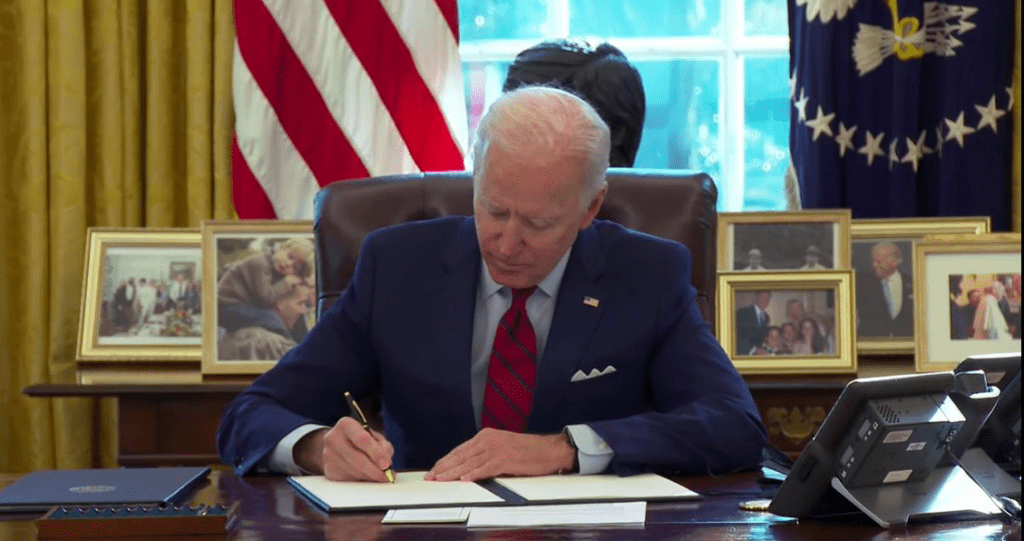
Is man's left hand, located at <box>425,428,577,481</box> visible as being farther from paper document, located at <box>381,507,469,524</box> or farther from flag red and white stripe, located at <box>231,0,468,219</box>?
flag red and white stripe, located at <box>231,0,468,219</box>

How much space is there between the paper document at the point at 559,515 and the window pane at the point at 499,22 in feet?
8.95

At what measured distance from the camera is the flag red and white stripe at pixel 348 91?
3.93m

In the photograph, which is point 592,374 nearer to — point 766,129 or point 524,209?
point 524,209

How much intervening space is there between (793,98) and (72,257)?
6.94ft

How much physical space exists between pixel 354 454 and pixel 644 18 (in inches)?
103

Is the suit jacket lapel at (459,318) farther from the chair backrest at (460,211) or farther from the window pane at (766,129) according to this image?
the window pane at (766,129)

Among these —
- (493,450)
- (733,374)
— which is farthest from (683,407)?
(493,450)

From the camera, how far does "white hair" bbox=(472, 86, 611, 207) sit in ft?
7.48

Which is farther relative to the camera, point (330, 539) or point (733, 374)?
point (733, 374)

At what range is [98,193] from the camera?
13.1ft

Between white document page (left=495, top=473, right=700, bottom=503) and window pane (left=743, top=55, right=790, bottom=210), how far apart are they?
7.80 ft

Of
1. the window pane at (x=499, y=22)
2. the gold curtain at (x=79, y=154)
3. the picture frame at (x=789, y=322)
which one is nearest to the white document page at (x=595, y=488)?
the picture frame at (x=789, y=322)

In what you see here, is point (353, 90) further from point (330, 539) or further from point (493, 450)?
point (330, 539)

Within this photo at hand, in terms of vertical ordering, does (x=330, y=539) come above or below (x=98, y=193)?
below
